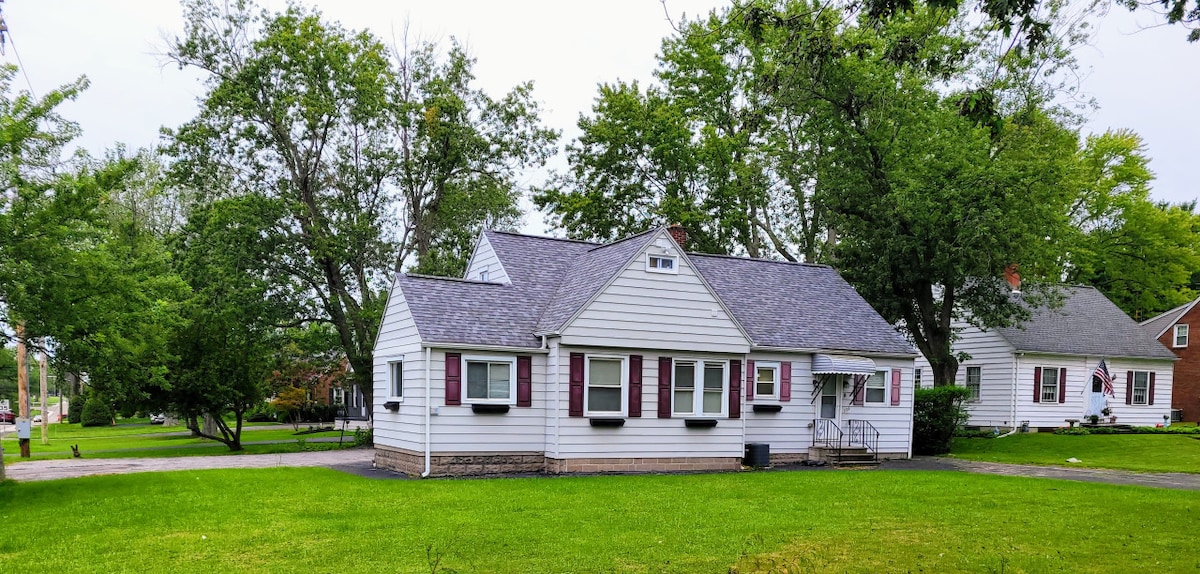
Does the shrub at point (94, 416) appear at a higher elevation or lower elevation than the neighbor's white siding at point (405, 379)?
lower

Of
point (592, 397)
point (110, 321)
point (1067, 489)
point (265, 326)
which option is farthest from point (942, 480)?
point (265, 326)

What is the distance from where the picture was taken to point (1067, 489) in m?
15.6

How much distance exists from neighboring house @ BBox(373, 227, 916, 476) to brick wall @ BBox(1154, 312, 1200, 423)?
83.9ft

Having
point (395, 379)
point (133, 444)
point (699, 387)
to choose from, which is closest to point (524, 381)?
point (395, 379)

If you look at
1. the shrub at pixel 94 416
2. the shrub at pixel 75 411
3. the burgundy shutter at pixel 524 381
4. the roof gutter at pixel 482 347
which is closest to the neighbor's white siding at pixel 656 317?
the roof gutter at pixel 482 347

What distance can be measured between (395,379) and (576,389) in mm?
4638

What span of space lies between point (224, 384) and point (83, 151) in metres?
13.0

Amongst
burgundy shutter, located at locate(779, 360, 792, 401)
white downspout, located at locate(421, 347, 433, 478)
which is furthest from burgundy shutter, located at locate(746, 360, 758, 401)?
white downspout, located at locate(421, 347, 433, 478)

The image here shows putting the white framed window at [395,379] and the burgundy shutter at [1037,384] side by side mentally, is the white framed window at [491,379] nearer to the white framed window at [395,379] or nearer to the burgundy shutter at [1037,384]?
the white framed window at [395,379]

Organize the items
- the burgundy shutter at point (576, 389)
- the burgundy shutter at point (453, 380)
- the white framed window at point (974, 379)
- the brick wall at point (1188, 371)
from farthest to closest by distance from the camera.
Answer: the brick wall at point (1188, 371), the white framed window at point (974, 379), the burgundy shutter at point (576, 389), the burgundy shutter at point (453, 380)

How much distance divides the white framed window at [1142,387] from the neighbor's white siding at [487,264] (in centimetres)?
2848

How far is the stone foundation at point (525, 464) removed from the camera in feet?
58.7

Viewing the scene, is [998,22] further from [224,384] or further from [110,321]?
[224,384]

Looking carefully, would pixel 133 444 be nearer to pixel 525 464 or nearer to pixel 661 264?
pixel 525 464
